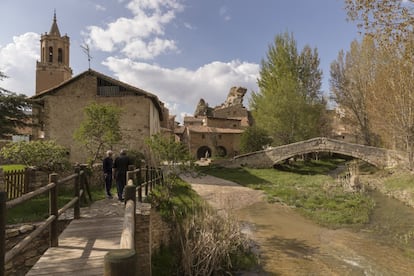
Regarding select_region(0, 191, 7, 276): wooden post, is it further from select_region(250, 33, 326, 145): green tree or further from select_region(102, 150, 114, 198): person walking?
select_region(250, 33, 326, 145): green tree

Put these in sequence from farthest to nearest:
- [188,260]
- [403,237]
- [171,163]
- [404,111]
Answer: [404,111] → [171,163] → [403,237] → [188,260]

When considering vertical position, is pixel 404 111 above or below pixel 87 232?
above

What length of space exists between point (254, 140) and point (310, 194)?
1313cm

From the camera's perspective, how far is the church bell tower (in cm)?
3716

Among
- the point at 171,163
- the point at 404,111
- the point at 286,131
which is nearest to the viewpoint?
the point at 171,163

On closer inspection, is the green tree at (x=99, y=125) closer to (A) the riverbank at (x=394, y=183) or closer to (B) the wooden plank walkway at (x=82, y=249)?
(B) the wooden plank walkway at (x=82, y=249)

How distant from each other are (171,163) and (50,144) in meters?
4.99

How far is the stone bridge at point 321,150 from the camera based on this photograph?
23578 millimetres

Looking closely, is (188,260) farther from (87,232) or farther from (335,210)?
(335,210)

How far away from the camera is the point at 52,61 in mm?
38125

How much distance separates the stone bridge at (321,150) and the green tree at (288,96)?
11.2 ft

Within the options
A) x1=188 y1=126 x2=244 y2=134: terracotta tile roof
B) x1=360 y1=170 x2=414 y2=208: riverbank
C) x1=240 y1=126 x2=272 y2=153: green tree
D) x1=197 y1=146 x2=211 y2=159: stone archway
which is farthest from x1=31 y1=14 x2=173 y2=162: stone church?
x1=197 y1=146 x2=211 y2=159: stone archway

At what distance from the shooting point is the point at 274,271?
7941 mm

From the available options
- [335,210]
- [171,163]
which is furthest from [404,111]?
[171,163]
